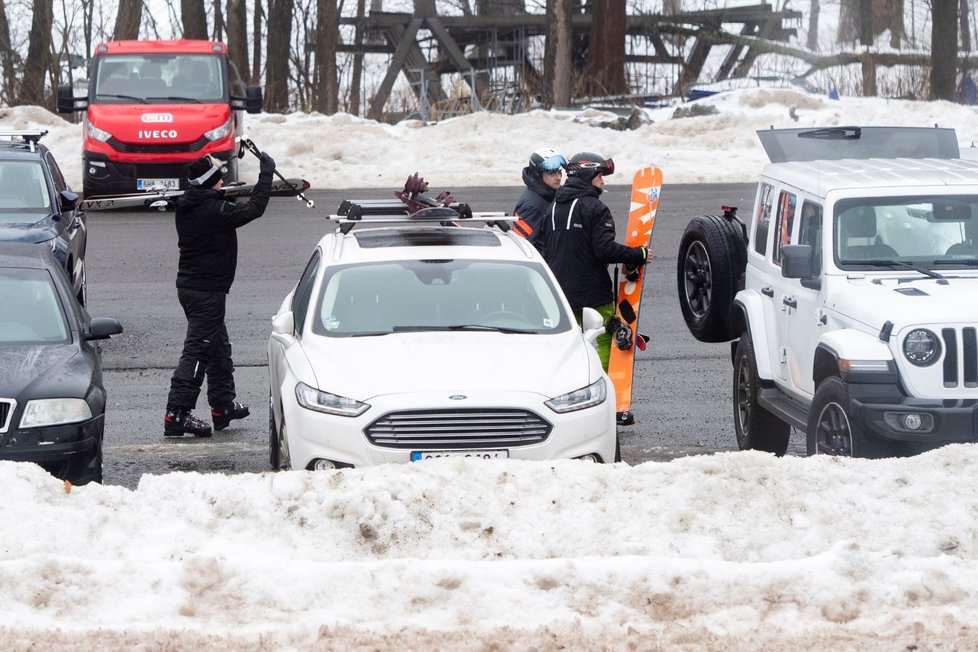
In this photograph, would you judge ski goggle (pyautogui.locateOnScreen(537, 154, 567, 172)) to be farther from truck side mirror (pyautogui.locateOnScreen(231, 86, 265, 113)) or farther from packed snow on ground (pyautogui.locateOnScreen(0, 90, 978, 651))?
truck side mirror (pyautogui.locateOnScreen(231, 86, 265, 113))

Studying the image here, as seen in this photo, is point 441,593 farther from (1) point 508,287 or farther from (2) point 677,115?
(2) point 677,115

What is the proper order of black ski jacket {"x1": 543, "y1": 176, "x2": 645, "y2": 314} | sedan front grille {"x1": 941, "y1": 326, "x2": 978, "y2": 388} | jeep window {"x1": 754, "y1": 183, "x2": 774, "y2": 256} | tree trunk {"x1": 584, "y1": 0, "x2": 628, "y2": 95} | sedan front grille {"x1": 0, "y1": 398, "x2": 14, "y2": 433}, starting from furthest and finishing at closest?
tree trunk {"x1": 584, "y1": 0, "x2": 628, "y2": 95}
black ski jacket {"x1": 543, "y1": 176, "x2": 645, "y2": 314}
jeep window {"x1": 754, "y1": 183, "x2": 774, "y2": 256}
sedan front grille {"x1": 0, "y1": 398, "x2": 14, "y2": 433}
sedan front grille {"x1": 941, "y1": 326, "x2": 978, "y2": 388}

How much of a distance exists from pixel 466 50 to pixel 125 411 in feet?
122

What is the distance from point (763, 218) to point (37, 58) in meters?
32.2

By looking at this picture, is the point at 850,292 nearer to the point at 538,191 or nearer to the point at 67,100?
the point at 538,191

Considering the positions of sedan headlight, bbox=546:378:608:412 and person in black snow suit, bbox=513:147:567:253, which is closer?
sedan headlight, bbox=546:378:608:412

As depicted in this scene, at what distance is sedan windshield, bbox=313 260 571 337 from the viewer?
8.64 m

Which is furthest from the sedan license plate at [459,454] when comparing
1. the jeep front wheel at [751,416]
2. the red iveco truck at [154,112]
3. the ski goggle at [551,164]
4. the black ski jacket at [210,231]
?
the red iveco truck at [154,112]

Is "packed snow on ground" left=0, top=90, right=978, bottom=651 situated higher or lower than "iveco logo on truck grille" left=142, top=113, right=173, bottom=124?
lower

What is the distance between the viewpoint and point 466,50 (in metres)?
47.1

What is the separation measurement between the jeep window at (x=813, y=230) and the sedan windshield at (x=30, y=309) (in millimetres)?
4595

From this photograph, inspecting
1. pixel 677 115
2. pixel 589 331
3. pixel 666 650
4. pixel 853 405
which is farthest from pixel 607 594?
pixel 677 115

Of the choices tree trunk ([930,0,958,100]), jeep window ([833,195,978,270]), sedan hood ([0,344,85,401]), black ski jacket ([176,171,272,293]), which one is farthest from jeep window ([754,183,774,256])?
tree trunk ([930,0,958,100])

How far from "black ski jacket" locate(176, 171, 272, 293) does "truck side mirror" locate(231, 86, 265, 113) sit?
42.9ft
